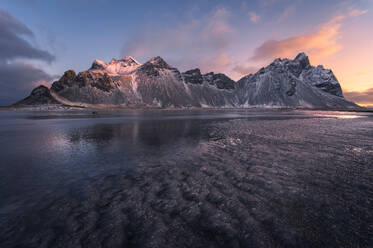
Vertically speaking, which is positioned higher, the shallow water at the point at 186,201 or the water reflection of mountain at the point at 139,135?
the shallow water at the point at 186,201

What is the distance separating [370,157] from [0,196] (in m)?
25.7

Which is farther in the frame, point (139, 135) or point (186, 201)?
point (139, 135)

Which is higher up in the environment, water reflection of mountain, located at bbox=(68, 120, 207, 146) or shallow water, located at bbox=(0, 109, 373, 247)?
shallow water, located at bbox=(0, 109, 373, 247)

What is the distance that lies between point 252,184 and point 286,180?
7.28ft

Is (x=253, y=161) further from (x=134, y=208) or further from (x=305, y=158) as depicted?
(x=134, y=208)

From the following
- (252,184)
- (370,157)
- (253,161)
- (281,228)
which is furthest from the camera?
(370,157)

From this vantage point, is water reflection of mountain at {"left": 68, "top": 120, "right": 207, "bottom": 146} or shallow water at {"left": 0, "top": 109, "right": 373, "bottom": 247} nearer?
shallow water at {"left": 0, "top": 109, "right": 373, "bottom": 247}

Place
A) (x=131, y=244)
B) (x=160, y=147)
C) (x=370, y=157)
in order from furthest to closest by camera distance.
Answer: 1. (x=160, y=147)
2. (x=370, y=157)
3. (x=131, y=244)

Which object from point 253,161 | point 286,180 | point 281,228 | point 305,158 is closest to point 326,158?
point 305,158

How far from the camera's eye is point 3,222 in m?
6.30

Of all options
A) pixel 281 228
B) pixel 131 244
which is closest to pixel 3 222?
pixel 131 244

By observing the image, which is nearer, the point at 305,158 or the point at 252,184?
the point at 252,184

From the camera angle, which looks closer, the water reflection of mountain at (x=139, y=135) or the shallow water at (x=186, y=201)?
the shallow water at (x=186, y=201)

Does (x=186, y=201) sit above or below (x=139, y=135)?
above
